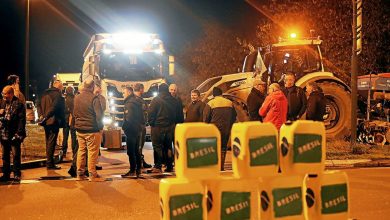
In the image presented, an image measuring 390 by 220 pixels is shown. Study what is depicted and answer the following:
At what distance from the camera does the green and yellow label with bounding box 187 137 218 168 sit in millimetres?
5547

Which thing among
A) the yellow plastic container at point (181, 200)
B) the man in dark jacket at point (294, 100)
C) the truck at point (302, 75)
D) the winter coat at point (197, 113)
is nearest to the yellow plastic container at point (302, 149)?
the yellow plastic container at point (181, 200)

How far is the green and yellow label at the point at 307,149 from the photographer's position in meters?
5.83

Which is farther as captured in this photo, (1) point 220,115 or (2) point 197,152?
(1) point 220,115

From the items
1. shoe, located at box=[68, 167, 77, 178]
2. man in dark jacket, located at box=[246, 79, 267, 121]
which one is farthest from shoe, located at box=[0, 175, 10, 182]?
man in dark jacket, located at box=[246, 79, 267, 121]

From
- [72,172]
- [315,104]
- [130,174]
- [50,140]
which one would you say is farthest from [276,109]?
[50,140]

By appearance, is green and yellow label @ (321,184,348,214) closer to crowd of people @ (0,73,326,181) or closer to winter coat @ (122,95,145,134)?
crowd of people @ (0,73,326,181)

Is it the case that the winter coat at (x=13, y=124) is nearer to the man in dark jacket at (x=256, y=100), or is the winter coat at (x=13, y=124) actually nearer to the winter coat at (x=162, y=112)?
the winter coat at (x=162, y=112)

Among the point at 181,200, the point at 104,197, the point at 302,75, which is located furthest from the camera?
the point at 302,75

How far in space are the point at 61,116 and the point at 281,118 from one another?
5.34m

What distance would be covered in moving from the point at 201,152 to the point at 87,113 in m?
5.46

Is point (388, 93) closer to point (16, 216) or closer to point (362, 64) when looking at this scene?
point (362, 64)

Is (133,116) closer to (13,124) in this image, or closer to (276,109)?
(13,124)

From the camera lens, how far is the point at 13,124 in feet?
36.0

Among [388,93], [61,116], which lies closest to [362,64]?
[388,93]
